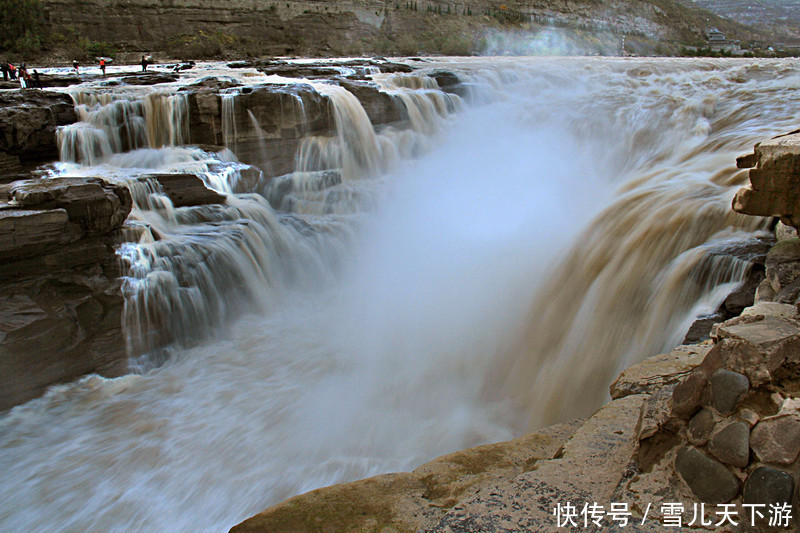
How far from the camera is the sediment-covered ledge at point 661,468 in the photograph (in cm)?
186

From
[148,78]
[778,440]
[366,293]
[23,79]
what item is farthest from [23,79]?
[778,440]

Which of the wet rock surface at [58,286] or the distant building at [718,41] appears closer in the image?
the wet rock surface at [58,286]

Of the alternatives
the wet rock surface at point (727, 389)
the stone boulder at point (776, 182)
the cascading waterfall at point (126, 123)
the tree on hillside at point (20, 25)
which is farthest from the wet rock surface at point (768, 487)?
the tree on hillside at point (20, 25)

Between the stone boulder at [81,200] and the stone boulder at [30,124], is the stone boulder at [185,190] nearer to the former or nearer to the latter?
the stone boulder at [81,200]

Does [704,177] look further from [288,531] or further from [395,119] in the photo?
[395,119]

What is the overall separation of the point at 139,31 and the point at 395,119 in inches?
771

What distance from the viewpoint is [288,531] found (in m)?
2.46

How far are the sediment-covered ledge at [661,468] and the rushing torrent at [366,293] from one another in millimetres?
1433

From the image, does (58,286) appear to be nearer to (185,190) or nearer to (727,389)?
(185,190)

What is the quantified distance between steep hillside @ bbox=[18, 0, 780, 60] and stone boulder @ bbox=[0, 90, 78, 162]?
1449 centimetres

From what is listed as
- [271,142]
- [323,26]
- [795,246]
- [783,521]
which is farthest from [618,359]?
[323,26]

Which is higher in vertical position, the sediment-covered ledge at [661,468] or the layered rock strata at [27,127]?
the layered rock strata at [27,127]

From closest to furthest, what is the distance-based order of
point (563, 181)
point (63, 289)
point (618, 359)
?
point (618, 359), point (63, 289), point (563, 181)

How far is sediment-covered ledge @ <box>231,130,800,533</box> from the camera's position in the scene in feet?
6.10
